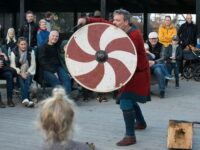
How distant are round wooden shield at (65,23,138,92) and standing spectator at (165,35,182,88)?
5.49 metres

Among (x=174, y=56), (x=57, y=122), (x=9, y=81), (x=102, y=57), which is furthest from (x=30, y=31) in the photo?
(x=57, y=122)

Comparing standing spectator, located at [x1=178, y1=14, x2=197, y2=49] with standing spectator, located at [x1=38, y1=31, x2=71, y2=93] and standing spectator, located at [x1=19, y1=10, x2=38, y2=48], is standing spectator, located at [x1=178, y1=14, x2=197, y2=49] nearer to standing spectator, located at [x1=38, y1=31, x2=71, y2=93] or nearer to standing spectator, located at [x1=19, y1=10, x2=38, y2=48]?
standing spectator, located at [x1=19, y1=10, x2=38, y2=48]

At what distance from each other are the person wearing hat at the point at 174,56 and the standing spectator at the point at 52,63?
2.94 m

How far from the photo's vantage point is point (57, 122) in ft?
9.29

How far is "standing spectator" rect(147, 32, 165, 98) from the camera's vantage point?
1060 cm

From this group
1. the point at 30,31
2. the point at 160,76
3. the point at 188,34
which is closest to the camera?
the point at 160,76

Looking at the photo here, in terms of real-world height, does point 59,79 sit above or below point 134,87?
below

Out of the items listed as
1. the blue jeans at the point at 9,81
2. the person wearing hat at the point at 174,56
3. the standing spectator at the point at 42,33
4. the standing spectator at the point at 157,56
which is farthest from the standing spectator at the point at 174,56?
the blue jeans at the point at 9,81

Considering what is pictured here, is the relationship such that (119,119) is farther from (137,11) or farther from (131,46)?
(137,11)

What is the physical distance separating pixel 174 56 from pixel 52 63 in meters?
3.83

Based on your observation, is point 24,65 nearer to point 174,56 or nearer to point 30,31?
point 30,31

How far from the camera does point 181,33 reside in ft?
47.1

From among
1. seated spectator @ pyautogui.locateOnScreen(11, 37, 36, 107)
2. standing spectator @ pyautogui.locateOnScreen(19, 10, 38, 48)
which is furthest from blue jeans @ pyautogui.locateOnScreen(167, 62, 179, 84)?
seated spectator @ pyautogui.locateOnScreen(11, 37, 36, 107)

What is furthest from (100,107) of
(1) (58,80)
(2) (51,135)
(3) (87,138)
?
(2) (51,135)
